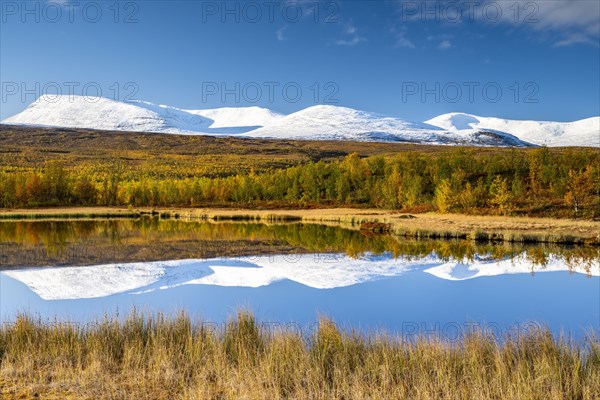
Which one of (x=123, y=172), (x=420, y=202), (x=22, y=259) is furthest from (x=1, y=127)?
(x=22, y=259)

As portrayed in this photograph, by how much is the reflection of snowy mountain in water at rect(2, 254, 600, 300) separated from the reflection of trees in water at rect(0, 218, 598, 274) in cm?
141

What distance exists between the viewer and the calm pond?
437 inches

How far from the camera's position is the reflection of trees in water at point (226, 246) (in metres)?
21.9

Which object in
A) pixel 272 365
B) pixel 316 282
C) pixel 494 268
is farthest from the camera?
pixel 494 268

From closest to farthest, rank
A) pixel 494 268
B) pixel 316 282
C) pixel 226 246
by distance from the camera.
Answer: pixel 316 282
pixel 494 268
pixel 226 246

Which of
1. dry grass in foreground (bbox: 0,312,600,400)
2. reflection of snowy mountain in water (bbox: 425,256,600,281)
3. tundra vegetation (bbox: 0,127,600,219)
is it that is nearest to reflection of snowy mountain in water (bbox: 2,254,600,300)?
reflection of snowy mountain in water (bbox: 425,256,600,281)

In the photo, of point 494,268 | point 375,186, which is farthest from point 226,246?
point 375,186

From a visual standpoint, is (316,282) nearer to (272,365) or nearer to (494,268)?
(494,268)

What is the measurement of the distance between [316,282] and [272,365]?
9.56 meters

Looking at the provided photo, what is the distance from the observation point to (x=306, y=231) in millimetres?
36312

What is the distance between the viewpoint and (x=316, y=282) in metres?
16.1

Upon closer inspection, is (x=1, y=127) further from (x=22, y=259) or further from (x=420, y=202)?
(x=22, y=259)

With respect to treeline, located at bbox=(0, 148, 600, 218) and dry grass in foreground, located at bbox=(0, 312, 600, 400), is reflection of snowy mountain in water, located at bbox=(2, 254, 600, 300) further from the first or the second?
treeline, located at bbox=(0, 148, 600, 218)

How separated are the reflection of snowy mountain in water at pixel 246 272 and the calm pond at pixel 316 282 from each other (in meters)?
0.04
